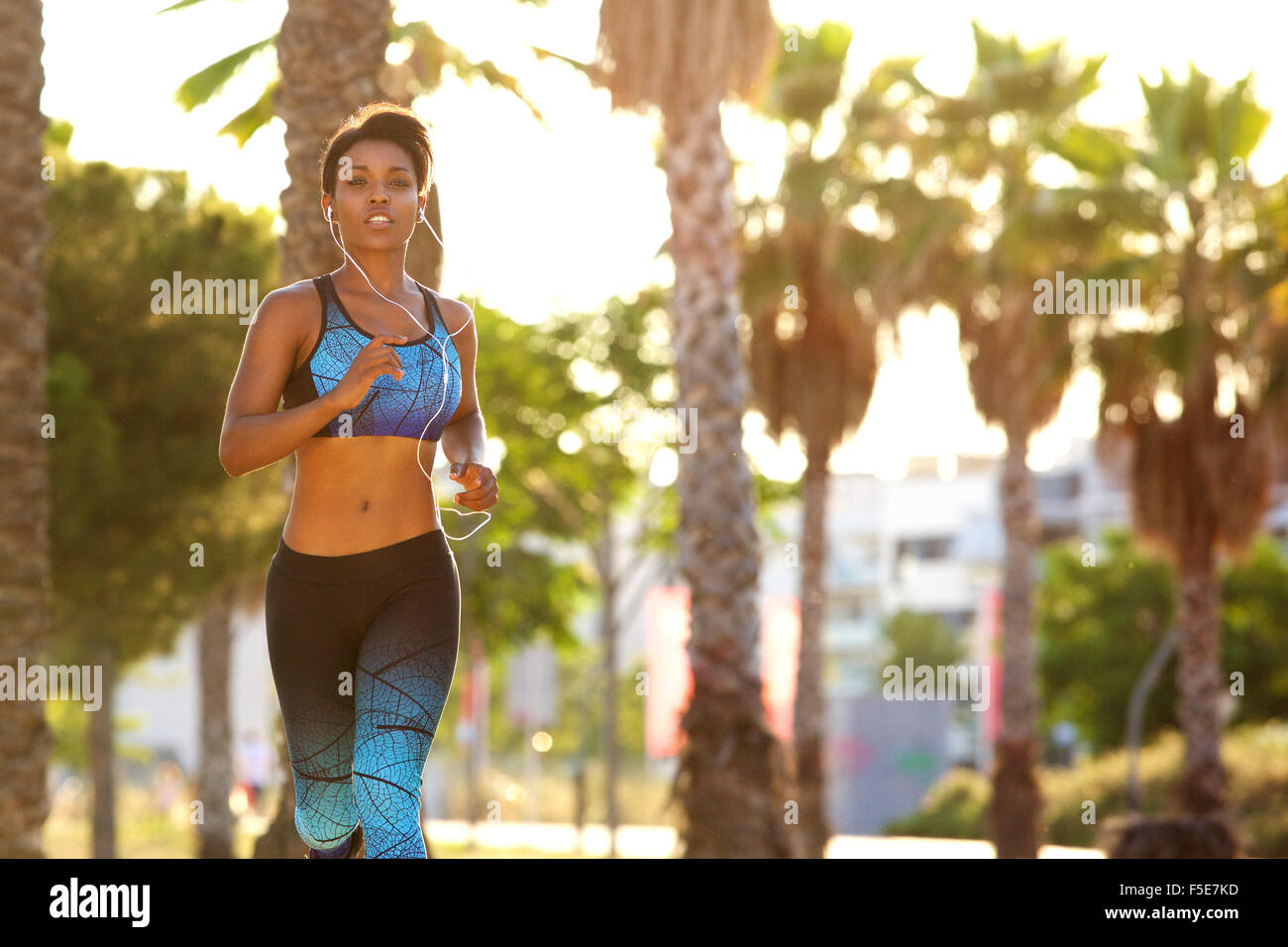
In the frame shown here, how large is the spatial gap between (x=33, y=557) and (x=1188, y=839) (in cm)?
1370

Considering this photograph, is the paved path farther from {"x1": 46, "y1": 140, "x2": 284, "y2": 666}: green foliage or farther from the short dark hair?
the short dark hair

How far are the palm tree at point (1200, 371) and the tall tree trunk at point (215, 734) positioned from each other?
11.6 meters

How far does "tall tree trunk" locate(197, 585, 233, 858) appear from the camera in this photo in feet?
67.4

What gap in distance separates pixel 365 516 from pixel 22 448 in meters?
5.83

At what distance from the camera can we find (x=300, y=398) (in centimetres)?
339

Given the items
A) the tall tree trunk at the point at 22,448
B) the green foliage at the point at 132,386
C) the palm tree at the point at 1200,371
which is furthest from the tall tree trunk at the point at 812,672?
the tall tree trunk at the point at 22,448

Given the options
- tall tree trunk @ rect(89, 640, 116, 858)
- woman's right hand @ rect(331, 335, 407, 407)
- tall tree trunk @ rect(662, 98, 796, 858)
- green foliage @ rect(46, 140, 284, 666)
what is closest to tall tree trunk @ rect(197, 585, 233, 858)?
tall tree trunk @ rect(89, 640, 116, 858)

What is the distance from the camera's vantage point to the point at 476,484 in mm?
3393

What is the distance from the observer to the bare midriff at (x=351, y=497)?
334 centimetres

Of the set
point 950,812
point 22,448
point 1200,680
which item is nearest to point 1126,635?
point 950,812

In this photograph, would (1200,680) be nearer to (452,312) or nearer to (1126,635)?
(452,312)

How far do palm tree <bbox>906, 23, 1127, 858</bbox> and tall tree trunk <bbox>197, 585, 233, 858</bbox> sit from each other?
9773 mm
